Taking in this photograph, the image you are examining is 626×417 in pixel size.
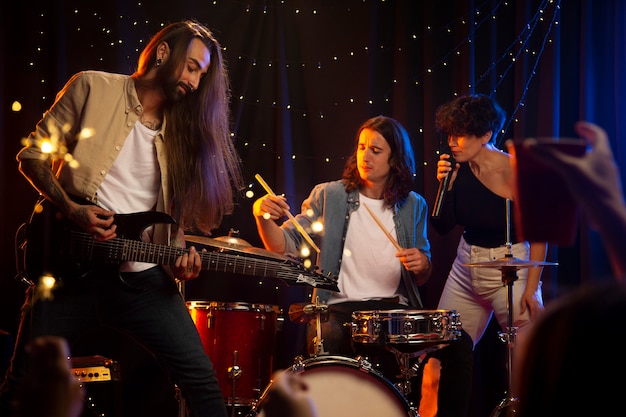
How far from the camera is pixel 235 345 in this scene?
11.9ft

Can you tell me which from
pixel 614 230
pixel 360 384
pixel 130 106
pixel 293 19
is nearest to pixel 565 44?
pixel 293 19

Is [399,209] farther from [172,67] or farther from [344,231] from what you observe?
[172,67]

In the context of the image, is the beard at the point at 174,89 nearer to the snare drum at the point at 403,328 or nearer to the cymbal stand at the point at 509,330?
the snare drum at the point at 403,328

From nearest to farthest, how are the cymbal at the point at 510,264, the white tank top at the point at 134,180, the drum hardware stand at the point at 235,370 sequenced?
1. the white tank top at the point at 134,180
2. the cymbal at the point at 510,264
3. the drum hardware stand at the point at 235,370

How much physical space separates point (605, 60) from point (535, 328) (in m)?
3.59

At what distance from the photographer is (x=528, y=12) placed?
4152mm

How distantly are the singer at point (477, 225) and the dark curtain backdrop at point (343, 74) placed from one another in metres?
0.35

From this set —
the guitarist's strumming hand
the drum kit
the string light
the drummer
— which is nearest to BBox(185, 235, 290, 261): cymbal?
the drum kit

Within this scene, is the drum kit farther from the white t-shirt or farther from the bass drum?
the white t-shirt

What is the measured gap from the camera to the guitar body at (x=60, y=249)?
240 cm

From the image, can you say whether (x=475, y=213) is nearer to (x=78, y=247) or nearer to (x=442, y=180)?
(x=442, y=180)

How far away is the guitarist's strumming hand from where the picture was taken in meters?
2.67

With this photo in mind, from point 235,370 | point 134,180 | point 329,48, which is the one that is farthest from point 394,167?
point 134,180

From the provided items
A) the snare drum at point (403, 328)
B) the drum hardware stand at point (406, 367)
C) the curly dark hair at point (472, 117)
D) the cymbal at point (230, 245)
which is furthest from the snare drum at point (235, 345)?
the curly dark hair at point (472, 117)
